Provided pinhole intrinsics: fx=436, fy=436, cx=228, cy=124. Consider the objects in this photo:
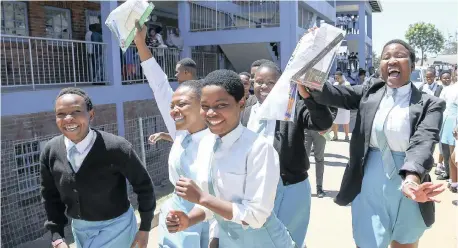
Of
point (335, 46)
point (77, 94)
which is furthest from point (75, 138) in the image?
point (335, 46)

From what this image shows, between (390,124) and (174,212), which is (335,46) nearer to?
(390,124)

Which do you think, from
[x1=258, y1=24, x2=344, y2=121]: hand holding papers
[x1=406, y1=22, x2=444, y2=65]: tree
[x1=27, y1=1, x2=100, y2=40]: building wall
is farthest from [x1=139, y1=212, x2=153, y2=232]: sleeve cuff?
[x1=406, y1=22, x2=444, y2=65]: tree

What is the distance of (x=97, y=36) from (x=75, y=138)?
7.16 meters

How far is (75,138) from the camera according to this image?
272 centimetres

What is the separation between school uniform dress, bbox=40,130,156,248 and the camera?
106 inches

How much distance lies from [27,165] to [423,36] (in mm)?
54649

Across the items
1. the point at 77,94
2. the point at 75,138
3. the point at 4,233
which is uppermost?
the point at 77,94

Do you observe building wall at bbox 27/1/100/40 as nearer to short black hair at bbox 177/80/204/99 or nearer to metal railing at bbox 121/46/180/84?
metal railing at bbox 121/46/180/84

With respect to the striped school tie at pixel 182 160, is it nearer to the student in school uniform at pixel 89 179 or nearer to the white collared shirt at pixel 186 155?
the white collared shirt at pixel 186 155

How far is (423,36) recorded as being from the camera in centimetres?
5319

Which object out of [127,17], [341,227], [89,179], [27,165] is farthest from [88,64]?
[89,179]

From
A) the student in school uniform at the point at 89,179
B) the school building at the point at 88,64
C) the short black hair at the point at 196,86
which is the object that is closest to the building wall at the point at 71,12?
the school building at the point at 88,64

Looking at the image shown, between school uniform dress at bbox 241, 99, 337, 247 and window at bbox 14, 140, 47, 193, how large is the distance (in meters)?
4.88

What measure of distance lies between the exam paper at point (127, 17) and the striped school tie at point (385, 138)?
5.51 ft
